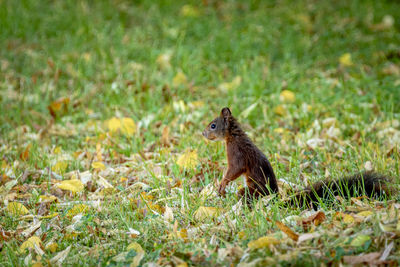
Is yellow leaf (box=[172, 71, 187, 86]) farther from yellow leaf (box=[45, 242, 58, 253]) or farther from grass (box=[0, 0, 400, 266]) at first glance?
yellow leaf (box=[45, 242, 58, 253])

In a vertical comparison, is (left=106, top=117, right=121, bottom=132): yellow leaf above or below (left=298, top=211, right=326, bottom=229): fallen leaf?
above

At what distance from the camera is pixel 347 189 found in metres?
2.89

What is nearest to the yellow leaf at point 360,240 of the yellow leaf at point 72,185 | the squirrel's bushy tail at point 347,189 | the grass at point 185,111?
the grass at point 185,111

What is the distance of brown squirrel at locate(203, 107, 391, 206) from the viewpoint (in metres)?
2.95

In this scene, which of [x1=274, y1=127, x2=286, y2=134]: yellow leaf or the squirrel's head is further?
[x1=274, y1=127, x2=286, y2=134]: yellow leaf

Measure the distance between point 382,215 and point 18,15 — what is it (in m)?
6.34

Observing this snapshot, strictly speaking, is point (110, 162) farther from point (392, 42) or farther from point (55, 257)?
point (392, 42)

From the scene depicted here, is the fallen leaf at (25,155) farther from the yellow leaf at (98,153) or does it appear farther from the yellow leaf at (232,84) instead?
the yellow leaf at (232,84)

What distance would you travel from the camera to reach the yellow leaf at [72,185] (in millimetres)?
3502

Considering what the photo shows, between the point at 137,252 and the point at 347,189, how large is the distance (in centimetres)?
131

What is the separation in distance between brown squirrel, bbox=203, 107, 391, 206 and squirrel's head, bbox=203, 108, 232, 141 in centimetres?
8

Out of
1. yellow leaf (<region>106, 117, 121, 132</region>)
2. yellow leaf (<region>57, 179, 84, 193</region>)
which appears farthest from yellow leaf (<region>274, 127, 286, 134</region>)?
yellow leaf (<region>57, 179, 84, 193</region>)

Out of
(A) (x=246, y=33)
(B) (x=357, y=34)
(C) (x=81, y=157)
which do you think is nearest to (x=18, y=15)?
(A) (x=246, y=33)

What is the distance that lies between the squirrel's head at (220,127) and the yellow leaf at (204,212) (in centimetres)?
56
